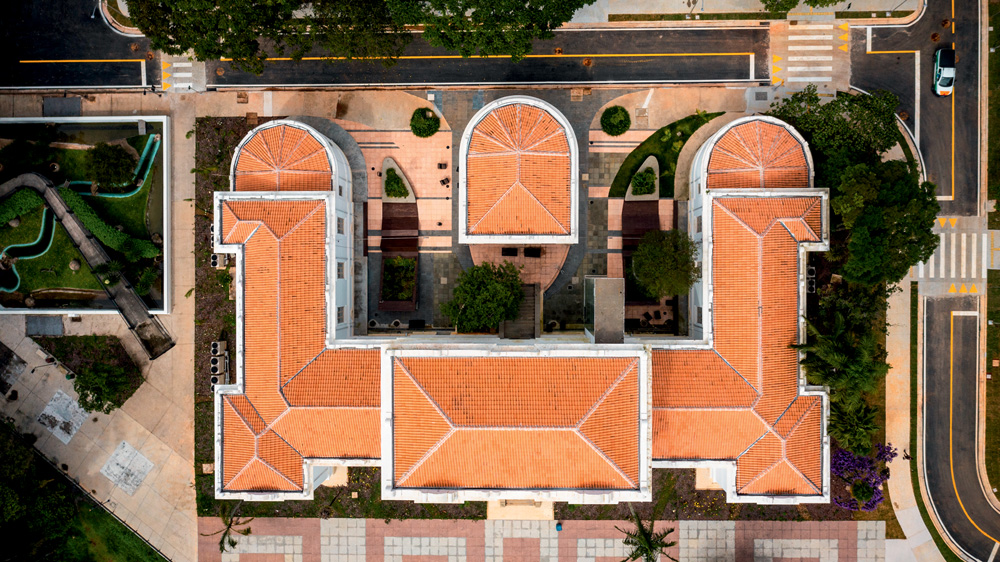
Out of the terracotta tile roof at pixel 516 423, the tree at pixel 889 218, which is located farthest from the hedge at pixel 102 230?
the tree at pixel 889 218

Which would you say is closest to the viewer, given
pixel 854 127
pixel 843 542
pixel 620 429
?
pixel 620 429

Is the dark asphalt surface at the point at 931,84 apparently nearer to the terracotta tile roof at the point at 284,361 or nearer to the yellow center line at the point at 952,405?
the yellow center line at the point at 952,405

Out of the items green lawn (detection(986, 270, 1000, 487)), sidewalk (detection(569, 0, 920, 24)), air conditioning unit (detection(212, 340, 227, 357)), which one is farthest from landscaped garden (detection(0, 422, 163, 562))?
green lawn (detection(986, 270, 1000, 487))

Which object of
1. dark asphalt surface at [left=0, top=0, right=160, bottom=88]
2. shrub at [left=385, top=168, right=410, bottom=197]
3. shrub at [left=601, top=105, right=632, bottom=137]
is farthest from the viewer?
dark asphalt surface at [left=0, top=0, right=160, bottom=88]

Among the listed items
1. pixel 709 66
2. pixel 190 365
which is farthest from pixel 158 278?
pixel 709 66

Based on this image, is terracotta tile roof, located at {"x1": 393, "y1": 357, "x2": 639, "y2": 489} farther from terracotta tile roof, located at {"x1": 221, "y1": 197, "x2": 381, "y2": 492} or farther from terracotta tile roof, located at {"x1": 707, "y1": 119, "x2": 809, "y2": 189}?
terracotta tile roof, located at {"x1": 707, "y1": 119, "x2": 809, "y2": 189}

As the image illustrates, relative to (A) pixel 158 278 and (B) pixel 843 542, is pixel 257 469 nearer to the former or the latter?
(A) pixel 158 278
